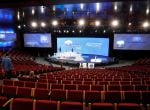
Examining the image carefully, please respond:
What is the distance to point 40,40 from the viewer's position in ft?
86.3

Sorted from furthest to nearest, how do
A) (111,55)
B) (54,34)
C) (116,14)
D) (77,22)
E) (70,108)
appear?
(54,34) → (111,55) → (77,22) → (116,14) → (70,108)

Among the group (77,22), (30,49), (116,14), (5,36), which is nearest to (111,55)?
(77,22)

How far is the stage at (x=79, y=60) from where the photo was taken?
2033 cm

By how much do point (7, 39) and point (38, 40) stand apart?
4.30 meters

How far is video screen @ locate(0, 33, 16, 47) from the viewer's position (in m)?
22.3

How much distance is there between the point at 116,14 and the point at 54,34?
10320 mm

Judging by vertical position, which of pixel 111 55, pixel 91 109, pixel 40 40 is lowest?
pixel 91 109

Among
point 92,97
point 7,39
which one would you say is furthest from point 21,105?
point 7,39

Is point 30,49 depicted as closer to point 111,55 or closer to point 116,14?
point 111,55

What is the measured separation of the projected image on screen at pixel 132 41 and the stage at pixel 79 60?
6.99 ft

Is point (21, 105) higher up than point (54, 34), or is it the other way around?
point (54, 34)

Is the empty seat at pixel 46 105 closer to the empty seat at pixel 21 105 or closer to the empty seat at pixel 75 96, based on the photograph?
the empty seat at pixel 21 105

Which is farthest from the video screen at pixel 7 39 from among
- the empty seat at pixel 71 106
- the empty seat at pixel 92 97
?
the empty seat at pixel 71 106

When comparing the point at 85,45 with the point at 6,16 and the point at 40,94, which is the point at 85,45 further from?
the point at 40,94
